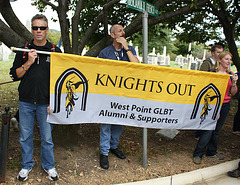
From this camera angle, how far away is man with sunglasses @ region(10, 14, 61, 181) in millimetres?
3184

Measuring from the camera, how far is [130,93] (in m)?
3.80

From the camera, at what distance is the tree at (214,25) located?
9.05 m

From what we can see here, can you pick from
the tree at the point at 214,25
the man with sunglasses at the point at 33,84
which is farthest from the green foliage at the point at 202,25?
the man with sunglasses at the point at 33,84

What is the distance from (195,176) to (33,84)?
9.39 ft

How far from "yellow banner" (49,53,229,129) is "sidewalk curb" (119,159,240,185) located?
0.73 meters

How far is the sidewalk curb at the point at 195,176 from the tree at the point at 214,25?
5656mm

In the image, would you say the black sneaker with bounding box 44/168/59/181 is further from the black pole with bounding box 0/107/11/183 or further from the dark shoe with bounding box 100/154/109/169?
the dark shoe with bounding box 100/154/109/169

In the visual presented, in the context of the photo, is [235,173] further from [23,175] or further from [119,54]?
[23,175]

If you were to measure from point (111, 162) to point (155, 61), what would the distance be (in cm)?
3126

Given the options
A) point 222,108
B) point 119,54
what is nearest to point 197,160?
point 222,108

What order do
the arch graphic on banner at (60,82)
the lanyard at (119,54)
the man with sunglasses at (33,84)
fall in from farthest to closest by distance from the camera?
the lanyard at (119,54)
the arch graphic on banner at (60,82)
the man with sunglasses at (33,84)

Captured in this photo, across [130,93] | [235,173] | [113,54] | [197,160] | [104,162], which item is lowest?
[235,173]

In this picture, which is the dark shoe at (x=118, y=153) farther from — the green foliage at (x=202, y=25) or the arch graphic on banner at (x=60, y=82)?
the green foliage at (x=202, y=25)

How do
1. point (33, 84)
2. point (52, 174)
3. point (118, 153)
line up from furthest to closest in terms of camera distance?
point (118, 153) < point (52, 174) < point (33, 84)
